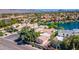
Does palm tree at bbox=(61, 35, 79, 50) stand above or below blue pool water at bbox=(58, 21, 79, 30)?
below

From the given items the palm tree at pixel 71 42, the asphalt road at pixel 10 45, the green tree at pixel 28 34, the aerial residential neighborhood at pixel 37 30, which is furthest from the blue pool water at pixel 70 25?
the asphalt road at pixel 10 45

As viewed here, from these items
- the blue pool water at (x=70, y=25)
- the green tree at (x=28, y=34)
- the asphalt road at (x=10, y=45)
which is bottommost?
the asphalt road at (x=10, y=45)

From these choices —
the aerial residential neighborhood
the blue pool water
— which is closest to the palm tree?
the aerial residential neighborhood

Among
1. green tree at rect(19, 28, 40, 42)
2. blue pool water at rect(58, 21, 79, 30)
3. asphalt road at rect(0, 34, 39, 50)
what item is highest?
blue pool water at rect(58, 21, 79, 30)

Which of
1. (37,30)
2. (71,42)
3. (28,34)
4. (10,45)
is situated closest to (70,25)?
(71,42)

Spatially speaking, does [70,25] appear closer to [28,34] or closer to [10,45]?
[28,34]

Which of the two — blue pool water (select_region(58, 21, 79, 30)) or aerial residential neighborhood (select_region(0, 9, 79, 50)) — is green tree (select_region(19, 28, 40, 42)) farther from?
blue pool water (select_region(58, 21, 79, 30))

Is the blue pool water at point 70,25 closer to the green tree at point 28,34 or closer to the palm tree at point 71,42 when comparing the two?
the palm tree at point 71,42
